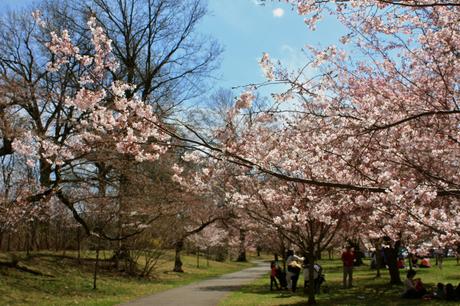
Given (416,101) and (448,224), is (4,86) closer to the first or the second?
(416,101)

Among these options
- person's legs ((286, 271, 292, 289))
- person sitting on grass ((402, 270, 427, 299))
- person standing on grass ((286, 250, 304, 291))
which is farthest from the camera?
person's legs ((286, 271, 292, 289))

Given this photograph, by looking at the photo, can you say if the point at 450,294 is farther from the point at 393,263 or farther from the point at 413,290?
the point at 393,263

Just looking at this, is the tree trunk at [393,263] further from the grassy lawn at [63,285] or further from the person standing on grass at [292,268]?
the grassy lawn at [63,285]

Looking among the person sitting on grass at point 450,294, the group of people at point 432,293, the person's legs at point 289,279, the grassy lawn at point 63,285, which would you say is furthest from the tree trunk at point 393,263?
the grassy lawn at point 63,285

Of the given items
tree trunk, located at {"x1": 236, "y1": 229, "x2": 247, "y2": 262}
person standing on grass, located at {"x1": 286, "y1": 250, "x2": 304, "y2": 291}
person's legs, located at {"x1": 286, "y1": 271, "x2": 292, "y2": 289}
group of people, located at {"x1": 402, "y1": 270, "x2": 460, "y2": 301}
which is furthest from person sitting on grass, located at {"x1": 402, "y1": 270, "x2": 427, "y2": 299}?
tree trunk, located at {"x1": 236, "y1": 229, "x2": 247, "y2": 262}

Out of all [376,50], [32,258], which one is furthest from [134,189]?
[376,50]

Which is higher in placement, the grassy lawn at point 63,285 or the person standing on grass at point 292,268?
the person standing on grass at point 292,268

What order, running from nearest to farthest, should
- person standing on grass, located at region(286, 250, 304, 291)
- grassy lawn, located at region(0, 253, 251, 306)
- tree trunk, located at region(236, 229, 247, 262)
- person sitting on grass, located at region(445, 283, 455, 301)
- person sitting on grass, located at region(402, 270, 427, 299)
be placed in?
person sitting on grass, located at region(445, 283, 455, 301), grassy lawn, located at region(0, 253, 251, 306), person sitting on grass, located at region(402, 270, 427, 299), person standing on grass, located at region(286, 250, 304, 291), tree trunk, located at region(236, 229, 247, 262)

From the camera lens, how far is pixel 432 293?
46.0 feet

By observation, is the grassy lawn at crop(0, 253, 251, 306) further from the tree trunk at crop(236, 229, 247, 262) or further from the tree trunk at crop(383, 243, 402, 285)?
the tree trunk at crop(236, 229, 247, 262)

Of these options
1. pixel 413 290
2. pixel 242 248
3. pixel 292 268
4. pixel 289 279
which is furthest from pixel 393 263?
pixel 242 248

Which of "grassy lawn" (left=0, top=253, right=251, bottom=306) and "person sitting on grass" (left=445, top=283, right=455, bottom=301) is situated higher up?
"person sitting on grass" (left=445, top=283, right=455, bottom=301)

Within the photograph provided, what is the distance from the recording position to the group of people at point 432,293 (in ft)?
42.2

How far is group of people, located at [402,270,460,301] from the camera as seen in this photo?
12.9 meters
